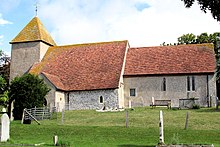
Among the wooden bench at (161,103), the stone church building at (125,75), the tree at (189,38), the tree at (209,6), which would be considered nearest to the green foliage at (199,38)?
the tree at (189,38)

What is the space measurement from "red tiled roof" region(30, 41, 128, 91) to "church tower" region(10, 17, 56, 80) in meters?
1.36

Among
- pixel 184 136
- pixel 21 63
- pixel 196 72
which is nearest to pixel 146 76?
pixel 196 72

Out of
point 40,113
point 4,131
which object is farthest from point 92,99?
point 4,131

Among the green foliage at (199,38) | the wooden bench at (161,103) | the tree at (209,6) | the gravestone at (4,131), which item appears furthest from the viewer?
the green foliage at (199,38)

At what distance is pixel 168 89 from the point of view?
132 ft

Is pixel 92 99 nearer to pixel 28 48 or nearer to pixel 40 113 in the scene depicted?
pixel 40 113

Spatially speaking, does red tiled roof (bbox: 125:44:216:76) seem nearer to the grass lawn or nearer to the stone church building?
the stone church building

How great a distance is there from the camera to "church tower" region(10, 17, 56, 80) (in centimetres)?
4650

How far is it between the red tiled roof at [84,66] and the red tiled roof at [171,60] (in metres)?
1.96

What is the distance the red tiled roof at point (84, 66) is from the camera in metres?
40.4

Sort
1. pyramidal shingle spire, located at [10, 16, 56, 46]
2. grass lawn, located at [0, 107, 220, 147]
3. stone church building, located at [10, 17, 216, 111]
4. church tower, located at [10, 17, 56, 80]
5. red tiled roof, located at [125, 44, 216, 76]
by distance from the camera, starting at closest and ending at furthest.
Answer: grass lawn, located at [0, 107, 220, 147] < stone church building, located at [10, 17, 216, 111] < red tiled roof, located at [125, 44, 216, 76] < church tower, located at [10, 17, 56, 80] < pyramidal shingle spire, located at [10, 16, 56, 46]

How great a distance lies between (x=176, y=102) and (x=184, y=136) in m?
20.4

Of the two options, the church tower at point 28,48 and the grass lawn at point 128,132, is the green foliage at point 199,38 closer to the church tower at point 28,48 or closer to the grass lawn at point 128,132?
the church tower at point 28,48

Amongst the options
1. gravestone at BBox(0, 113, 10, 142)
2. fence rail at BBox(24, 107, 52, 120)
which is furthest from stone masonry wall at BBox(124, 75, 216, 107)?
gravestone at BBox(0, 113, 10, 142)
